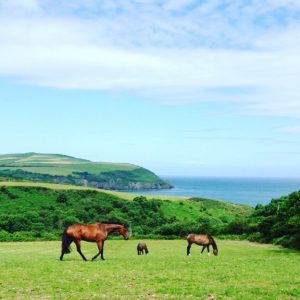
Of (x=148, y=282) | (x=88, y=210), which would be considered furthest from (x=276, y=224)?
(x=88, y=210)

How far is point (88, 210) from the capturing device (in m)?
134

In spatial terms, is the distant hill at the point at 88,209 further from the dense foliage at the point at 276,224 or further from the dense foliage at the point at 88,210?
the dense foliage at the point at 276,224

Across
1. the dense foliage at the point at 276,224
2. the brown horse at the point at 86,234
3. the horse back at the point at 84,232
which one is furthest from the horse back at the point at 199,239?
the dense foliage at the point at 276,224

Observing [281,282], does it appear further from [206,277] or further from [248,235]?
[248,235]

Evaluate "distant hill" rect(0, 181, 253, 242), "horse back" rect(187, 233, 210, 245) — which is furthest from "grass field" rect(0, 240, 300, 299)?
"distant hill" rect(0, 181, 253, 242)

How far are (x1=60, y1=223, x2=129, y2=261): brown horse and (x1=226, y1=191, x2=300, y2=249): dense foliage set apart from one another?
26.1 m

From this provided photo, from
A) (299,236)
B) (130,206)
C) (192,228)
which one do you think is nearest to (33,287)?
(299,236)

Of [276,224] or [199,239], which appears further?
[276,224]

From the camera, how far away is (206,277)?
2064cm

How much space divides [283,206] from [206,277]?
4917 centimetres

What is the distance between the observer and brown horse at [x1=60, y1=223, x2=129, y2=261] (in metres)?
28.2

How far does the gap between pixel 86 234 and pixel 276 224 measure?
3996 cm

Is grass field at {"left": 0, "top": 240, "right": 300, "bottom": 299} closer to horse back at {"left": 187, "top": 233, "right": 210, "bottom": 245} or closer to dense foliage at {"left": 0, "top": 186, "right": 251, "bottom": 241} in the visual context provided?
horse back at {"left": 187, "top": 233, "right": 210, "bottom": 245}

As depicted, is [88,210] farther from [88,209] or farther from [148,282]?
[148,282]
